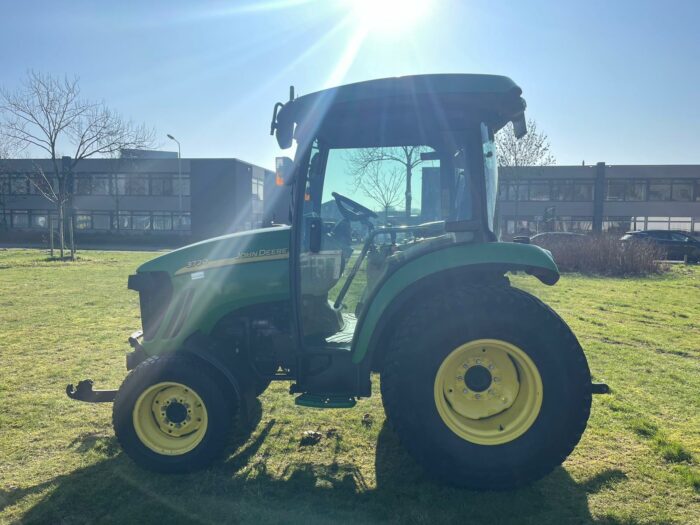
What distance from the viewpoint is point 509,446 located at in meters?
2.96

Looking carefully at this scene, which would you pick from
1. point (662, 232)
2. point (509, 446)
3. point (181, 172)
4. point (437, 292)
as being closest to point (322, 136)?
point (437, 292)

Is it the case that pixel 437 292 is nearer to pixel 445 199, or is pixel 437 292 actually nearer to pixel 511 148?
pixel 445 199

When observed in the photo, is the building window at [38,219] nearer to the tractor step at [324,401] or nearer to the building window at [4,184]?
the building window at [4,184]

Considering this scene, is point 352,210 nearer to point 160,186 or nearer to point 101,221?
point 160,186

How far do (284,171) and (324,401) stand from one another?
61.3 inches

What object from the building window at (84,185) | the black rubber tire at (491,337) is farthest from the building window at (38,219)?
the black rubber tire at (491,337)

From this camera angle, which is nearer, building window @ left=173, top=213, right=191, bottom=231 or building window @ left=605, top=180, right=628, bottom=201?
building window @ left=605, top=180, right=628, bottom=201

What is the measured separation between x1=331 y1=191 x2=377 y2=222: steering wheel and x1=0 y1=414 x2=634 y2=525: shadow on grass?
1720 millimetres

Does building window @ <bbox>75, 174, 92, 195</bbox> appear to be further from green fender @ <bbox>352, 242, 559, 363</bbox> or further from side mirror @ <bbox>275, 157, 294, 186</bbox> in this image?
green fender @ <bbox>352, 242, 559, 363</bbox>

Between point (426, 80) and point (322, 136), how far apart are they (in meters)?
0.83

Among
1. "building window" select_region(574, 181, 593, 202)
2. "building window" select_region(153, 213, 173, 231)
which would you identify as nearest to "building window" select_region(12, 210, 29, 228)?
"building window" select_region(153, 213, 173, 231)

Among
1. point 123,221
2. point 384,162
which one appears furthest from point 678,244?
point 123,221

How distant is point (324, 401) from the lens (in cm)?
326

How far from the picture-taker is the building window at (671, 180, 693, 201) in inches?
1612
